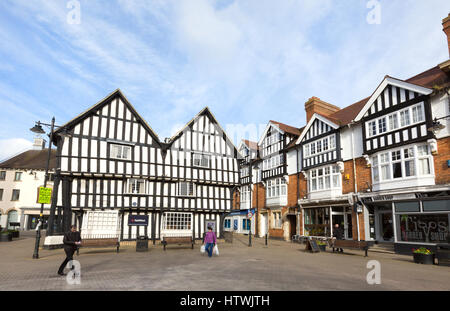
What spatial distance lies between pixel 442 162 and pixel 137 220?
19791 mm

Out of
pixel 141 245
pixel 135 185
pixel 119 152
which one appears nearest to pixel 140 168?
pixel 135 185

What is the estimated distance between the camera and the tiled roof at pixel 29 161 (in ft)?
125

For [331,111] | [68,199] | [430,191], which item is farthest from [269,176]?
[68,199]

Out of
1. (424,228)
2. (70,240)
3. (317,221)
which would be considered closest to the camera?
(70,240)

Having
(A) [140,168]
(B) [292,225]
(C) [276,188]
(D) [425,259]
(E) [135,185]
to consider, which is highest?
(A) [140,168]

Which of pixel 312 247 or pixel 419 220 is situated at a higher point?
pixel 419 220

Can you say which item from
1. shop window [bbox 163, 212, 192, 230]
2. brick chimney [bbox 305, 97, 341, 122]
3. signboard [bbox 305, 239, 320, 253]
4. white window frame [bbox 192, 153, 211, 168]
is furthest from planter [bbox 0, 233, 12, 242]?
brick chimney [bbox 305, 97, 341, 122]

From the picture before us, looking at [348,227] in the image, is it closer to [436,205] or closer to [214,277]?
[436,205]

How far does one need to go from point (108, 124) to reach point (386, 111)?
19583 mm

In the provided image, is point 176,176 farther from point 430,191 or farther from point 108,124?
point 430,191

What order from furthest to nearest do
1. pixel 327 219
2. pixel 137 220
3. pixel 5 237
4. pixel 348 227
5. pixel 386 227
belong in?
pixel 327 219
pixel 5 237
pixel 348 227
pixel 137 220
pixel 386 227

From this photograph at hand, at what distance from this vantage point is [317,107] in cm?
2734

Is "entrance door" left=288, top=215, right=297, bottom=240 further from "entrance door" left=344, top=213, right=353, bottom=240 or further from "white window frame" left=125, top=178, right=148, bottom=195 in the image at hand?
"white window frame" left=125, top=178, right=148, bottom=195

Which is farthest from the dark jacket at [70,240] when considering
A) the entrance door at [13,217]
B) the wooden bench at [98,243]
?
the entrance door at [13,217]
